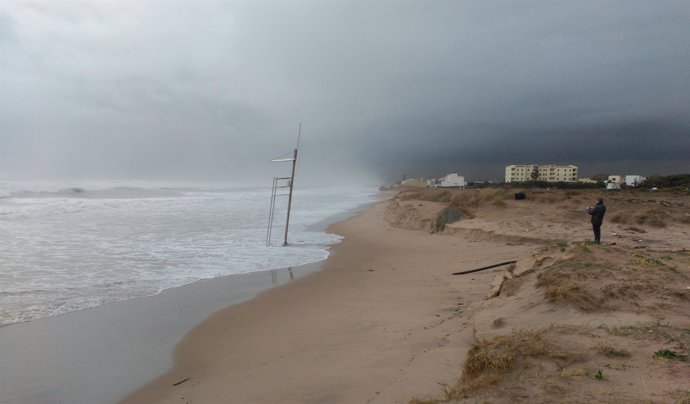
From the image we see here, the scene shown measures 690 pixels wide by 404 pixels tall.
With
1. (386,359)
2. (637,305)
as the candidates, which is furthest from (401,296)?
(637,305)

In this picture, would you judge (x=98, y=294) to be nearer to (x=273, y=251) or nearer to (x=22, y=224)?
(x=273, y=251)

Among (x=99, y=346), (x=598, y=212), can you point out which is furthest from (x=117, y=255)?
(x=598, y=212)

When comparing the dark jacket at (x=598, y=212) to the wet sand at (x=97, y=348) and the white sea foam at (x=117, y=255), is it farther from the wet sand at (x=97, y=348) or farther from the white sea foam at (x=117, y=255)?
the wet sand at (x=97, y=348)

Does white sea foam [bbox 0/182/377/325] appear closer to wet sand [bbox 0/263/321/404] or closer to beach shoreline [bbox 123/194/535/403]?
wet sand [bbox 0/263/321/404]

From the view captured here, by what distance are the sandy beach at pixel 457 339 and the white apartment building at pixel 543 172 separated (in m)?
88.3

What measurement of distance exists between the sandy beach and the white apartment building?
88326 millimetres

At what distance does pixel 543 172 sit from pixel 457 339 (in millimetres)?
102272

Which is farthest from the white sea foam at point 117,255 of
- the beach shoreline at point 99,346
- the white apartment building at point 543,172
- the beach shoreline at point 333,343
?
the white apartment building at point 543,172

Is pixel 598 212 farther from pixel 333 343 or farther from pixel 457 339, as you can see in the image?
pixel 333 343

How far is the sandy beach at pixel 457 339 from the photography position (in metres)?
3.47

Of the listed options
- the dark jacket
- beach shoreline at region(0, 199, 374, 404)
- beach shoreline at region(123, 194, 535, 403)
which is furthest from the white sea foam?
the dark jacket

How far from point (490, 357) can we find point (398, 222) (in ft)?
65.0

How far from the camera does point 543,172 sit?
316ft

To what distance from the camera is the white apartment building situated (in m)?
92.4
